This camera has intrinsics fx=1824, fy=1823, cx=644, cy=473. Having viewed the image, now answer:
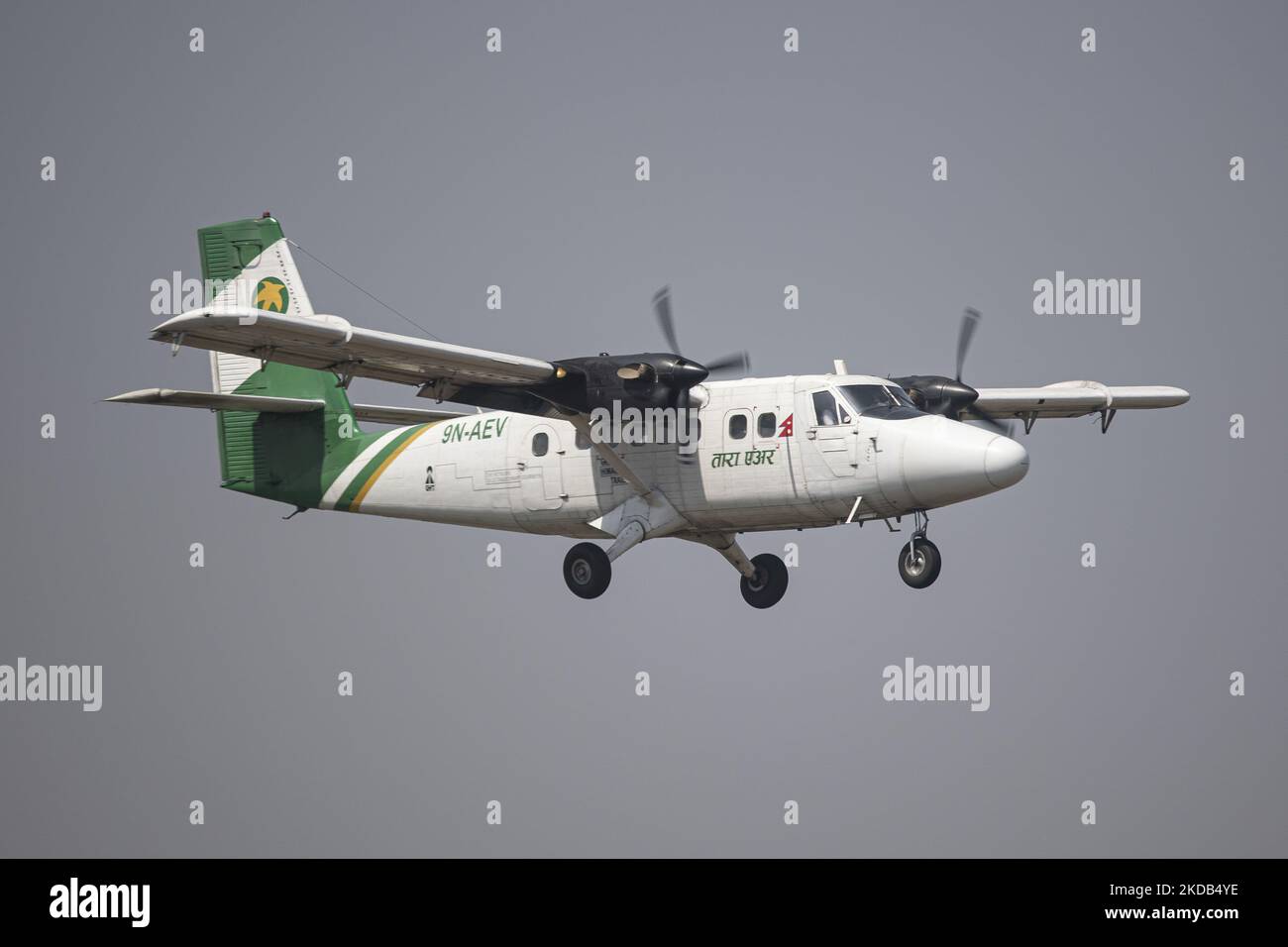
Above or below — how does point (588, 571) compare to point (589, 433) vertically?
below

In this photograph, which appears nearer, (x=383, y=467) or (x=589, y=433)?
(x=589, y=433)

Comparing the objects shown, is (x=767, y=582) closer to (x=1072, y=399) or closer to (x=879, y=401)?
(x=879, y=401)

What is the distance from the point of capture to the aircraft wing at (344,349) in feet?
66.2

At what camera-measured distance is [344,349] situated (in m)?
22.1

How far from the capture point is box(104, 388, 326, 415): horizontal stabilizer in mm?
23016

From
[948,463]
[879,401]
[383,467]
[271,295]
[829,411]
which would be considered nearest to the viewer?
[948,463]

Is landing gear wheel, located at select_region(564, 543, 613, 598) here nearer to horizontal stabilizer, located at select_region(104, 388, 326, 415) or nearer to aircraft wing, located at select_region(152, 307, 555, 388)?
aircraft wing, located at select_region(152, 307, 555, 388)

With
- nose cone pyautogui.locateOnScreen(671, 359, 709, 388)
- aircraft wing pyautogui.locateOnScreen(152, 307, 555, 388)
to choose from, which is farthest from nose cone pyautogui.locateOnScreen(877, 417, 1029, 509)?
aircraft wing pyautogui.locateOnScreen(152, 307, 555, 388)

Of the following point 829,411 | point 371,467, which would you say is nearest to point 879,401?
point 829,411

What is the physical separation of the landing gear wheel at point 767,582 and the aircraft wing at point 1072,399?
3638 mm

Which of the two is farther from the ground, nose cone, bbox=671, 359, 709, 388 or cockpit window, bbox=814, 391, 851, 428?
nose cone, bbox=671, 359, 709, 388

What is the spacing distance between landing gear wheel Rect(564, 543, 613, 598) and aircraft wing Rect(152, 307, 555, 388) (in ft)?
8.29

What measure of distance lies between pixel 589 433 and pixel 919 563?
4773 mm

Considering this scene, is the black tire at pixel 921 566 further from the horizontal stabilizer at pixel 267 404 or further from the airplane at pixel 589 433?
the horizontal stabilizer at pixel 267 404
